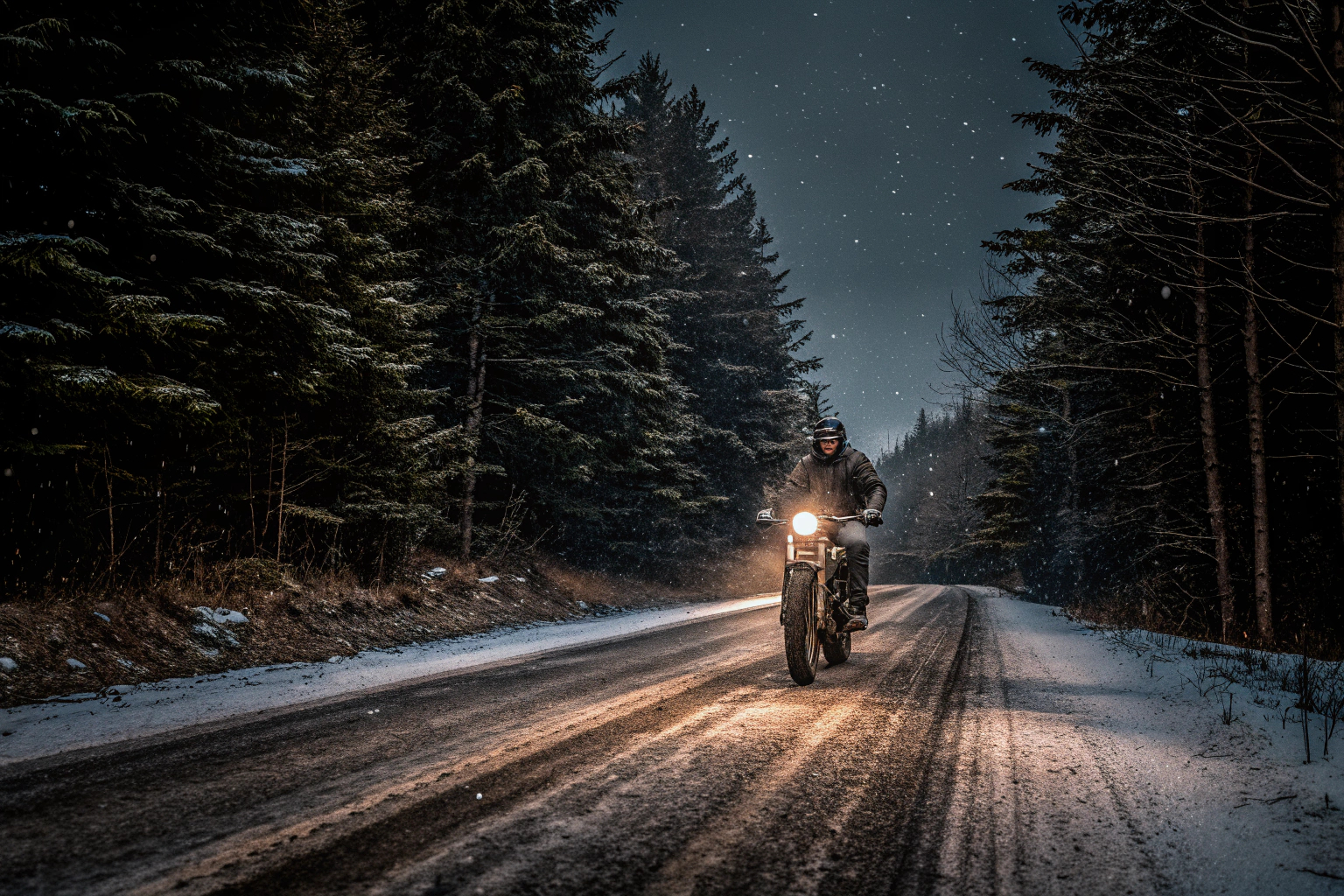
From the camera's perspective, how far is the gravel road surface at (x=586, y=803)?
2133mm

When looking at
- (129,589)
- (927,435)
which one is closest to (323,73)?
(129,589)

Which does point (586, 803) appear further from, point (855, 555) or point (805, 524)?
point (855, 555)

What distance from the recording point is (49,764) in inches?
122

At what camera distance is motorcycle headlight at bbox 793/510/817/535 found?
599cm

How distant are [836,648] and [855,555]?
981 mm

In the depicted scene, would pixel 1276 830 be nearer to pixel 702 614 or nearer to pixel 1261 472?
pixel 1261 472

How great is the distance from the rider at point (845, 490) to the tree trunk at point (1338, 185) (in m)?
3.92

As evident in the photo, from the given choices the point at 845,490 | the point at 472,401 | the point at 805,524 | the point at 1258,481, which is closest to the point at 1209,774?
the point at 805,524

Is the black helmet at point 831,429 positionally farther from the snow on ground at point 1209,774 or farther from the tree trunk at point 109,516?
the tree trunk at point 109,516

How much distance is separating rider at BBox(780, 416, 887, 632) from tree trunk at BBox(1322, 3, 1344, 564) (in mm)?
3921

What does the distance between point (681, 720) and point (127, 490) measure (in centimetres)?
655

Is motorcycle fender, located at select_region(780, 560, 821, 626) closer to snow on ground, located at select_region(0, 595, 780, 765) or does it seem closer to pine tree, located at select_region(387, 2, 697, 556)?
snow on ground, located at select_region(0, 595, 780, 765)

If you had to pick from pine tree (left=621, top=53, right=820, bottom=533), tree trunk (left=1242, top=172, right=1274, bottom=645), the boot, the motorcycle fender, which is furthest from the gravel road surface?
pine tree (left=621, top=53, right=820, bottom=533)

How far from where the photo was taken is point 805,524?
6.00 metres
